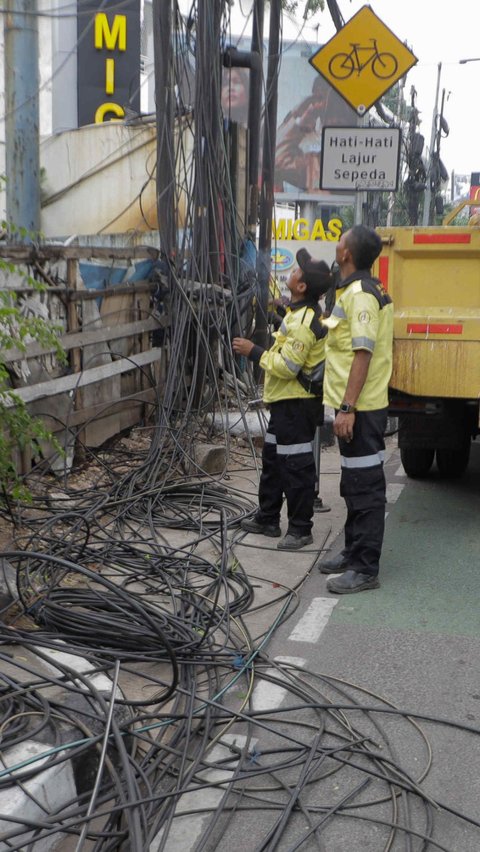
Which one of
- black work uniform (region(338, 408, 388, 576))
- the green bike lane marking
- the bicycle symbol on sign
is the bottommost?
the green bike lane marking

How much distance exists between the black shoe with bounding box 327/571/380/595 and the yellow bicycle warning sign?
4845mm

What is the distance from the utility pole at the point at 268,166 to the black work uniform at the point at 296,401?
13.2 feet

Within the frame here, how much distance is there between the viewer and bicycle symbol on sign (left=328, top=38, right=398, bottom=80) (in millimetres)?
8492

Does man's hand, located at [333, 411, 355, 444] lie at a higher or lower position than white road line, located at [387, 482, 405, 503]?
higher

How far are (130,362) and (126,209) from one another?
22.3 feet

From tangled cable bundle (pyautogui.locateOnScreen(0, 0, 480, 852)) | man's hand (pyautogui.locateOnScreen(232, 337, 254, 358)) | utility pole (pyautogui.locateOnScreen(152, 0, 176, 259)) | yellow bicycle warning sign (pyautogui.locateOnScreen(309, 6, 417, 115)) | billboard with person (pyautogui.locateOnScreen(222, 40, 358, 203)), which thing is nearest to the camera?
tangled cable bundle (pyautogui.locateOnScreen(0, 0, 480, 852))

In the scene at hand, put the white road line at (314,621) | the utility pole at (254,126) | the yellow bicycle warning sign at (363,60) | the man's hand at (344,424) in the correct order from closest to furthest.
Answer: the white road line at (314,621) → the man's hand at (344,424) → the yellow bicycle warning sign at (363,60) → the utility pole at (254,126)

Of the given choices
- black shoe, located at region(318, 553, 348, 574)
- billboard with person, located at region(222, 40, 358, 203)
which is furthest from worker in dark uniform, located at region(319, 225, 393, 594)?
billboard with person, located at region(222, 40, 358, 203)

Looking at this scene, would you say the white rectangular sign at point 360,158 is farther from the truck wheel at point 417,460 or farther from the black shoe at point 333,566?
the black shoe at point 333,566

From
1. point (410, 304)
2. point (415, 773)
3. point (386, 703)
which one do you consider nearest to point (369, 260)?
point (410, 304)

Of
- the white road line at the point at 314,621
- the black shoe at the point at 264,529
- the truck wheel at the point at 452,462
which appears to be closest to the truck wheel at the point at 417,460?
the truck wheel at the point at 452,462

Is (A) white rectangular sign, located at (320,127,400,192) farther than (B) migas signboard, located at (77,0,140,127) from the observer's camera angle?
No

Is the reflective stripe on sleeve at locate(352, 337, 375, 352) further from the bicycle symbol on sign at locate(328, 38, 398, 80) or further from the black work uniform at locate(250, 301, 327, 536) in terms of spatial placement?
the bicycle symbol on sign at locate(328, 38, 398, 80)

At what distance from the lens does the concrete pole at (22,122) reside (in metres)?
7.18
